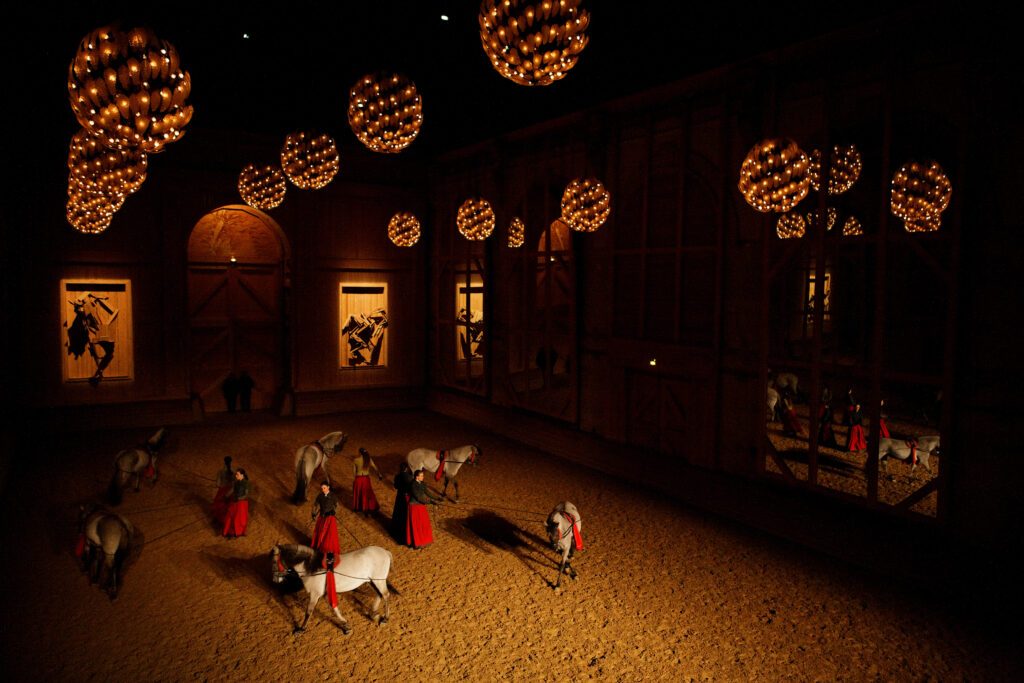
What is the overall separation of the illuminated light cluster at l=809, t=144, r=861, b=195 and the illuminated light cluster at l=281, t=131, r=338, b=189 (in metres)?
6.20

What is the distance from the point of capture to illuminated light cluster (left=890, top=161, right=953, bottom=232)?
7.77 metres

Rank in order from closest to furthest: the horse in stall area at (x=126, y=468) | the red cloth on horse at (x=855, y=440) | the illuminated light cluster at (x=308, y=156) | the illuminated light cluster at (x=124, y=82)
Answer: the illuminated light cluster at (x=124, y=82) → the illuminated light cluster at (x=308, y=156) → the horse in stall area at (x=126, y=468) → the red cloth on horse at (x=855, y=440)

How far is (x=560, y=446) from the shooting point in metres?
13.2

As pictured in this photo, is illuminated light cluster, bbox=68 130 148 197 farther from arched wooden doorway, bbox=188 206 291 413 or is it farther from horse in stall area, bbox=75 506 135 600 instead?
arched wooden doorway, bbox=188 206 291 413

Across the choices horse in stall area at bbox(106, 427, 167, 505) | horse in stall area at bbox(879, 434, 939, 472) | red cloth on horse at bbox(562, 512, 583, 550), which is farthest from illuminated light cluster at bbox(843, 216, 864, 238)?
horse in stall area at bbox(106, 427, 167, 505)

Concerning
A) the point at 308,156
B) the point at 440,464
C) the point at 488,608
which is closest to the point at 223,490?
the point at 440,464

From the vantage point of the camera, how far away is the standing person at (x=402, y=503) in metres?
8.60

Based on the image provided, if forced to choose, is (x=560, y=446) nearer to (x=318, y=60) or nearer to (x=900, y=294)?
(x=318, y=60)

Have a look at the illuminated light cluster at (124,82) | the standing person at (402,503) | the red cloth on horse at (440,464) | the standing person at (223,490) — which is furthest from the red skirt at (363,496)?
the illuminated light cluster at (124,82)

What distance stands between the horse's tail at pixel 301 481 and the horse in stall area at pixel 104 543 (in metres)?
2.80

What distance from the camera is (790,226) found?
981 centimetres

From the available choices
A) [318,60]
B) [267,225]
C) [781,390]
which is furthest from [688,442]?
[267,225]

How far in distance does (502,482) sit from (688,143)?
640cm

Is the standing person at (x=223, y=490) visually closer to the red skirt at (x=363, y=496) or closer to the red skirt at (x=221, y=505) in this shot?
the red skirt at (x=221, y=505)
